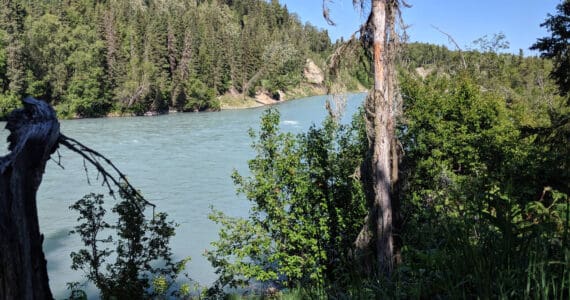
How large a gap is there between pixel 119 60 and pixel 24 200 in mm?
77650

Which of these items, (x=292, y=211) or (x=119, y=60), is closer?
(x=292, y=211)

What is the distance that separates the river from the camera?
18.3 m

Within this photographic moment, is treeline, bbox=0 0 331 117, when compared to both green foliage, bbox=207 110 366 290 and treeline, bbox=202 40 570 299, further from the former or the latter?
treeline, bbox=202 40 570 299

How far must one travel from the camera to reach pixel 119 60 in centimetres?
7438

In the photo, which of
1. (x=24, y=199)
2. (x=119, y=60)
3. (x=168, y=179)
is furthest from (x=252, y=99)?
(x=24, y=199)

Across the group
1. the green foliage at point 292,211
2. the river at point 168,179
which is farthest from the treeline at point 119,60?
the green foliage at point 292,211

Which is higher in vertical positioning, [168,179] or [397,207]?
[397,207]

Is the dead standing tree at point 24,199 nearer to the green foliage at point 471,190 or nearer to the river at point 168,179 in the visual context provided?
the green foliage at point 471,190

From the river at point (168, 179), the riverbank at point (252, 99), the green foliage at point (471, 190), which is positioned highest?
the riverbank at point (252, 99)

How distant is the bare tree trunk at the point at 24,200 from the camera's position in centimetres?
255

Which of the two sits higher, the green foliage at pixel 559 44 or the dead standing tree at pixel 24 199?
the green foliage at pixel 559 44

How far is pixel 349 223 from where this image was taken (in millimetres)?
14961

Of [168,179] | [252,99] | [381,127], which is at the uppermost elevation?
[252,99]

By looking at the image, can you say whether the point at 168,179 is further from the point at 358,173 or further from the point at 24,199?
the point at 24,199
